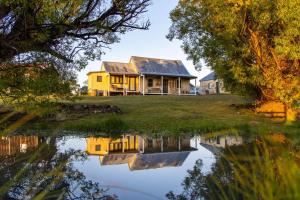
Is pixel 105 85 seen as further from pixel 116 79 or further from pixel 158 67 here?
pixel 158 67

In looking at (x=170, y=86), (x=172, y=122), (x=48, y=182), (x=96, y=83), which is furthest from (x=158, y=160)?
(x=170, y=86)

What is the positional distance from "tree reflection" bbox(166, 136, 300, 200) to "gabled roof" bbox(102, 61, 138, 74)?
40.4 m

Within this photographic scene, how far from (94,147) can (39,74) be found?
2806 mm

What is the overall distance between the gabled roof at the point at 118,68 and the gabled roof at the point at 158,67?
0.75 metres

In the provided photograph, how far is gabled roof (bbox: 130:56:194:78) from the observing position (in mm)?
51375

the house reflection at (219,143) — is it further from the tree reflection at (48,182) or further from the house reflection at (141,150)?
the tree reflection at (48,182)

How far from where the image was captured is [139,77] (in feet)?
169

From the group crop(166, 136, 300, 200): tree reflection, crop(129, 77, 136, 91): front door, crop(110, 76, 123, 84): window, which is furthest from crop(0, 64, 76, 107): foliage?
crop(129, 77, 136, 91): front door

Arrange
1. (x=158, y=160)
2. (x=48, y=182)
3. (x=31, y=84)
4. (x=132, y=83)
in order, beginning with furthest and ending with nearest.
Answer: (x=132, y=83) → (x=31, y=84) → (x=158, y=160) → (x=48, y=182)

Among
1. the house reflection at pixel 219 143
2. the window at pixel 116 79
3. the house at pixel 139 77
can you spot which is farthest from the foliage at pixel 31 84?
the window at pixel 116 79

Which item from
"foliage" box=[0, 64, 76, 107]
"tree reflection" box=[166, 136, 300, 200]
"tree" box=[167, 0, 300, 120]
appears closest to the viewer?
"tree reflection" box=[166, 136, 300, 200]

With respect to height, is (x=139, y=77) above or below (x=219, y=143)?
above

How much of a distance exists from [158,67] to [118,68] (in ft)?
16.3

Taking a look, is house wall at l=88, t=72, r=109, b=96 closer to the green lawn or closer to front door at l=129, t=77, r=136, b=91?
front door at l=129, t=77, r=136, b=91
